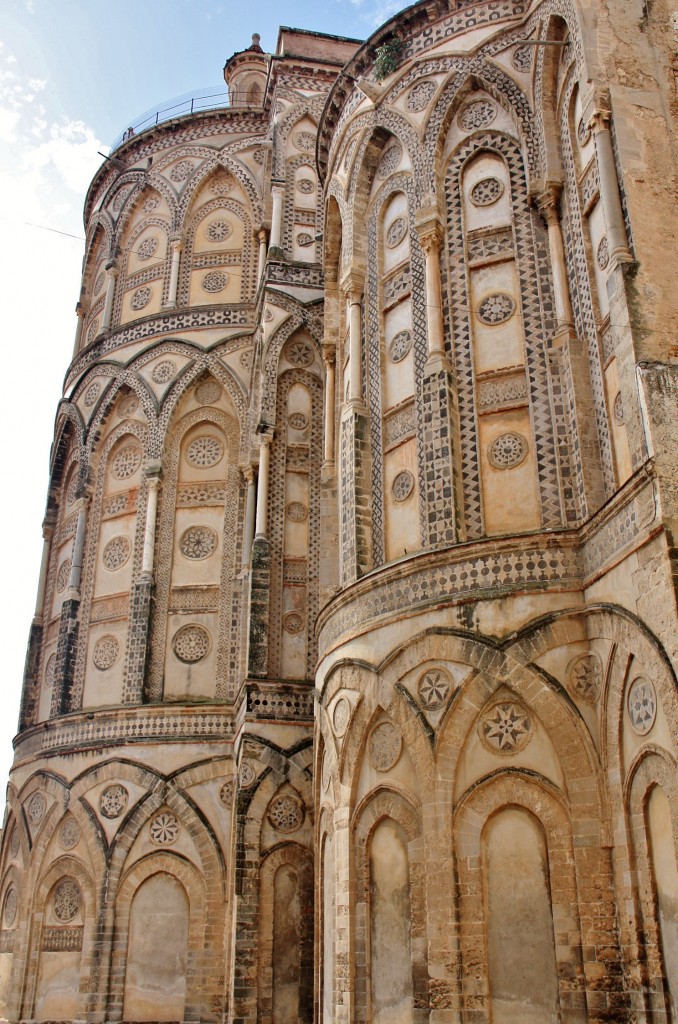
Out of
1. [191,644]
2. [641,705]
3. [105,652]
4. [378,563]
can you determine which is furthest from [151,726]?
[641,705]

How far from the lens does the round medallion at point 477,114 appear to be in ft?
40.3

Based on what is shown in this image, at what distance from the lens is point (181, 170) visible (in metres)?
20.9

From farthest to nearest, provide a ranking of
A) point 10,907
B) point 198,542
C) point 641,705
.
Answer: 1. point 198,542
2. point 10,907
3. point 641,705

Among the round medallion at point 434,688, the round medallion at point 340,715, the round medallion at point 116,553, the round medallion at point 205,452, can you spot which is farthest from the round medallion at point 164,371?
the round medallion at point 434,688

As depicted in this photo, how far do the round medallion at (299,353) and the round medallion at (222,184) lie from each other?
15.8 ft

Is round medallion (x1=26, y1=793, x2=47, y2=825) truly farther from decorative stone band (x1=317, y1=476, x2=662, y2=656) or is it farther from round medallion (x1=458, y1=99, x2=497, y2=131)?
round medallion (x1=458, y1=99, x2=497, y2=131)

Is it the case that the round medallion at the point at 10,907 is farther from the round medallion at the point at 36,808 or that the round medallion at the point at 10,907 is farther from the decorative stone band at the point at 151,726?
the decorative stone band at the point at 151,726

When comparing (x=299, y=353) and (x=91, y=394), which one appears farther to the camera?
(x=91, y=394)

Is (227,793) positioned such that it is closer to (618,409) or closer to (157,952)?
(157,952)

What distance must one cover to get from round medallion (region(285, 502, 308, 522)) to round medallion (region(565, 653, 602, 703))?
7.91m

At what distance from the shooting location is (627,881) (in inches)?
319

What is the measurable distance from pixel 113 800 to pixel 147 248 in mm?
10854

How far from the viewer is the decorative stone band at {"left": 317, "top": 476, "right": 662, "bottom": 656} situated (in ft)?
28.0

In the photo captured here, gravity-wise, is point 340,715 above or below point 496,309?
below
